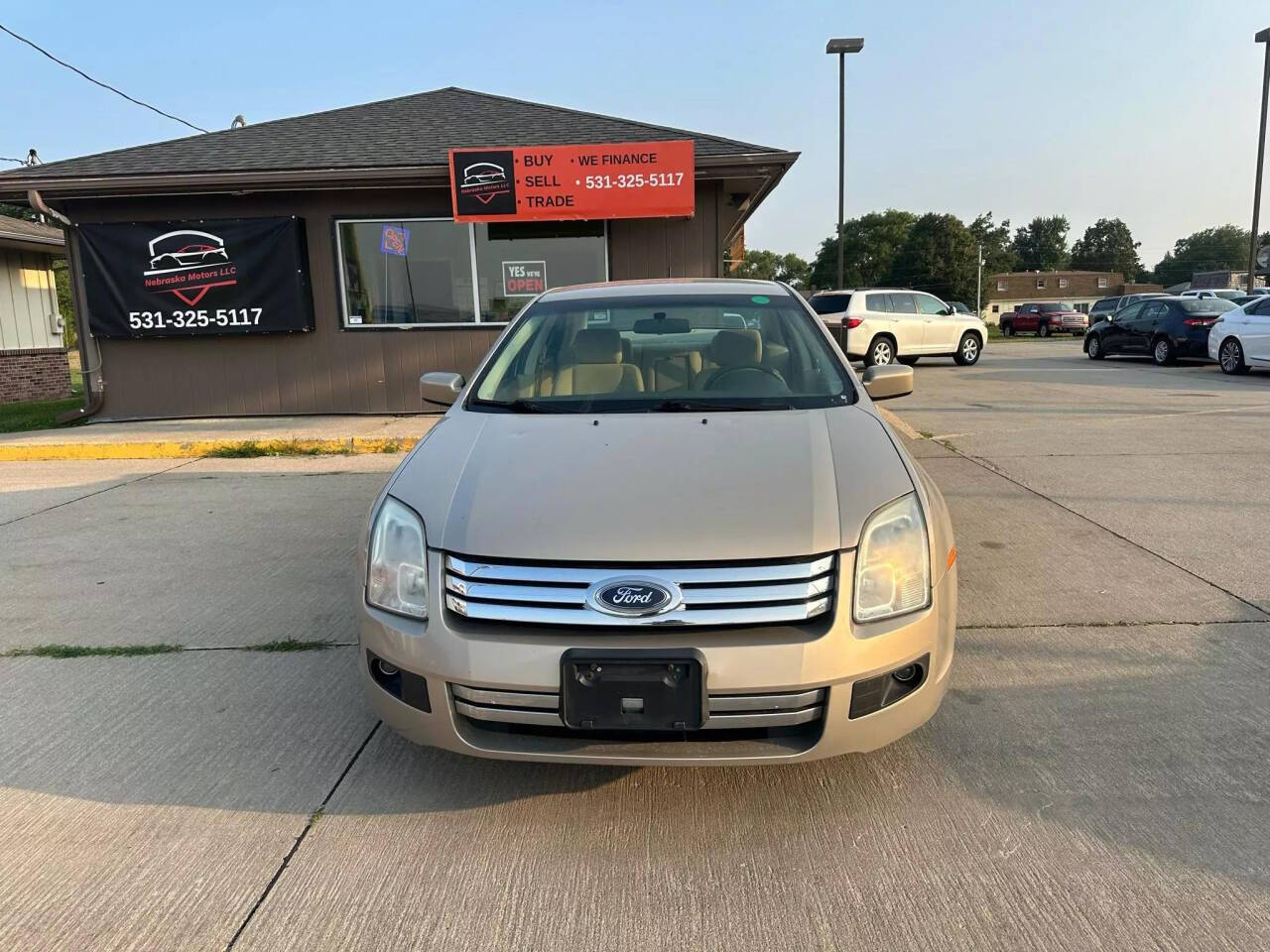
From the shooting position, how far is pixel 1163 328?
17.1 m

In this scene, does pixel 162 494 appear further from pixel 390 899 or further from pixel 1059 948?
pixel 1059 948

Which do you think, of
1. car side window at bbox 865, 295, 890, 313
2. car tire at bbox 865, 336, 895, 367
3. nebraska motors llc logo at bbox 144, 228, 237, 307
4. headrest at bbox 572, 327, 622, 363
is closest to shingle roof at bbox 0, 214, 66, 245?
nebraska motors llc logo at bbox 144, 228, 237, 307

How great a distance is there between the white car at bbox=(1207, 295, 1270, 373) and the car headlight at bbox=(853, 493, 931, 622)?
51.0 ft

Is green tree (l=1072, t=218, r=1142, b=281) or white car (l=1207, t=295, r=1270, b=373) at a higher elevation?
green tree (l=1072, t=218, r=1142, b=281)

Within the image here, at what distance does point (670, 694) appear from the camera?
7.07 ft

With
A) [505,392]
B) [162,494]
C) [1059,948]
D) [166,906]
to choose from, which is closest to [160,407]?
[162,494]

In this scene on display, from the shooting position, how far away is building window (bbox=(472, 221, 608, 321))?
33.1 ft

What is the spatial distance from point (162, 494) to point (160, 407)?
4.21 m

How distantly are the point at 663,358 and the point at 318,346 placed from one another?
780 cm

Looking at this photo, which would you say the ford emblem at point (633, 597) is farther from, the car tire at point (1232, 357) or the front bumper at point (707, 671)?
the car tire at point (1232, 357)

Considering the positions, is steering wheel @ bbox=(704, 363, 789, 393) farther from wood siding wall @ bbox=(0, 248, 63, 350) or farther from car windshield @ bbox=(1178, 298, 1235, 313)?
car windshield @ bbox=(1178, 298, 1235, 313)

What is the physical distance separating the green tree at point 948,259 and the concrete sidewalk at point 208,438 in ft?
255

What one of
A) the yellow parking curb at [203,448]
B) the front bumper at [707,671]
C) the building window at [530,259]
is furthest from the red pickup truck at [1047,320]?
the front bumper at [707,671]

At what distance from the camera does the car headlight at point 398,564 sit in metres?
2.42
